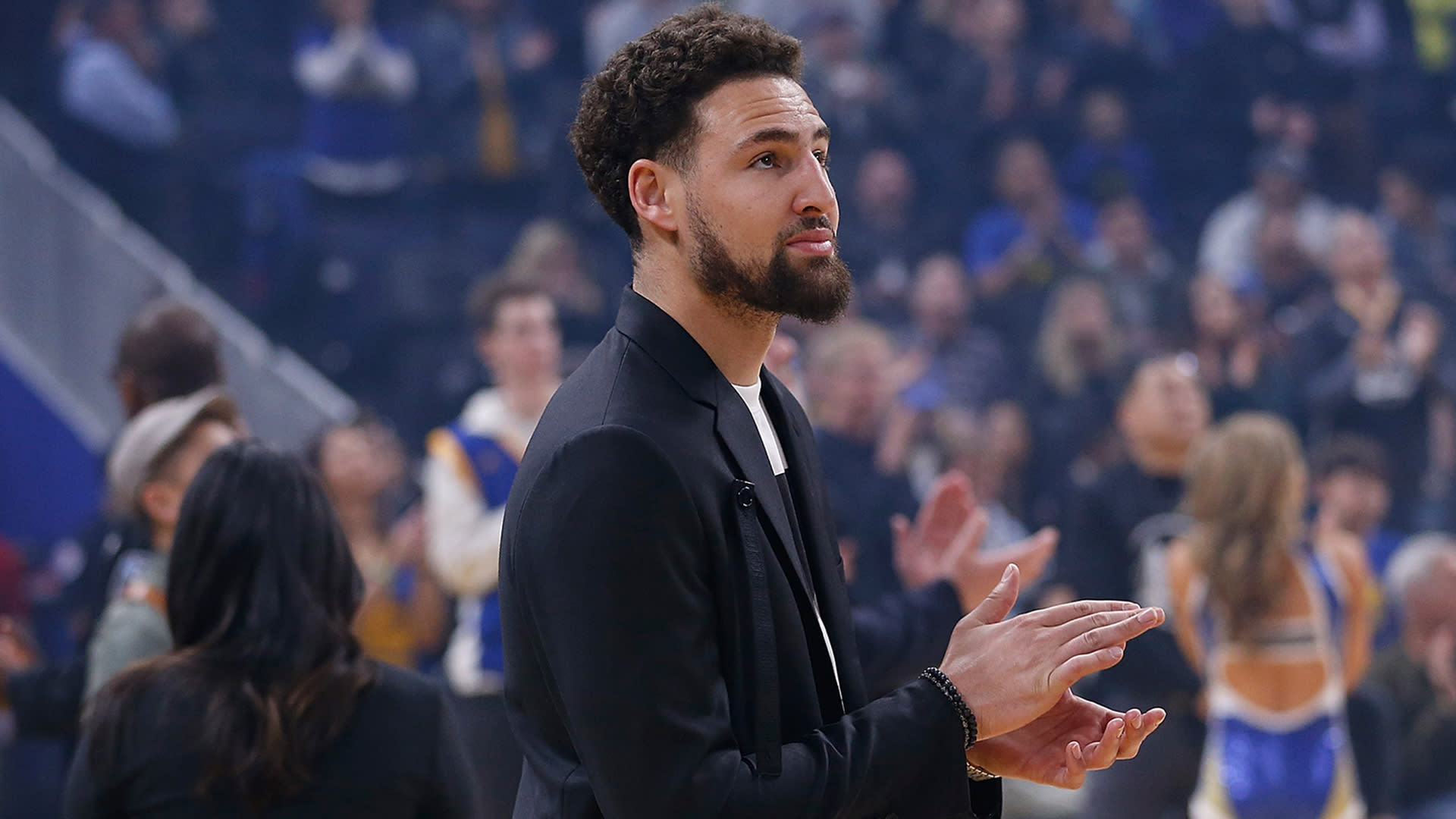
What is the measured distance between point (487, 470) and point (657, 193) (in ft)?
8.82

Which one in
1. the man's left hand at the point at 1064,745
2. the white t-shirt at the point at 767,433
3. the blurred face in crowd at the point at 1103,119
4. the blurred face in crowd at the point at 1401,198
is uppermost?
the blurred face in crowd at the point at 1103,119

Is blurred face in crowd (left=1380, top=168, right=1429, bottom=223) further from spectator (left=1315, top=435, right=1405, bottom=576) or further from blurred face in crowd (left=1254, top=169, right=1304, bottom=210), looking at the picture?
spectator (left=1315, top=435, right=1405, bottom=576)

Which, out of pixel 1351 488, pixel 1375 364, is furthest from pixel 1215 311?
pixel 1351 488

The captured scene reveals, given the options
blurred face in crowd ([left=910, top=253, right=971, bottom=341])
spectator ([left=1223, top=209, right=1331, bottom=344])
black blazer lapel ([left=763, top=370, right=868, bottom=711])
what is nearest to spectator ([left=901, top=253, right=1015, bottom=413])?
blurred face in crowd ([left=910, top=253, right=971, bottom=341])

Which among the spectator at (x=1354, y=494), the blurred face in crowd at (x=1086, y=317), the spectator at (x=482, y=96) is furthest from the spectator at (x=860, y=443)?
the spectator at (x=482, y=96)

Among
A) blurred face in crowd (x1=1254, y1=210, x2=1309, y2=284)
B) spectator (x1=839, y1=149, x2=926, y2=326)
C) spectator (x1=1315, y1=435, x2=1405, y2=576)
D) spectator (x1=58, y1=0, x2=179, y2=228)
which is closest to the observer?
spectator (x1=1315, y1=435, x2=1405, y2=576)

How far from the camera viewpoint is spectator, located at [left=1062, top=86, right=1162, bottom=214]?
957 cm

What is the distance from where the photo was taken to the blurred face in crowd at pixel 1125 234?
354 inches

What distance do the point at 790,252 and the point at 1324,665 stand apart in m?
3.03

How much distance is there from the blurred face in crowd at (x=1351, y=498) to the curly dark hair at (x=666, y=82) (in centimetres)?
502

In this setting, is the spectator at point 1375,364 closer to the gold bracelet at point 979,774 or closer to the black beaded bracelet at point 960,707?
the gold bracelet at point 979,774

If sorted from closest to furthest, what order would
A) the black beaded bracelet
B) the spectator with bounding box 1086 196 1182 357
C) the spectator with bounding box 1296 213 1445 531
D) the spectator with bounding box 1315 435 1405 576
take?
the black beaded bracelet < the spectator with bounding box 1315 435 1405 576 < the spectator with bounding box 1296 213 1445 531 < the spectator with bounding box 1086 196 1182 357

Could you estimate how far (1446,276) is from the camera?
9312 mm

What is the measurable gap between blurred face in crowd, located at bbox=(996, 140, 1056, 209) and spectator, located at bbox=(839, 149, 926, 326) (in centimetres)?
48
